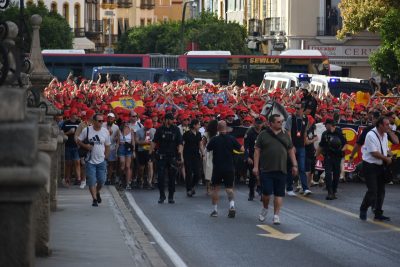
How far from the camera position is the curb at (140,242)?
15.0m

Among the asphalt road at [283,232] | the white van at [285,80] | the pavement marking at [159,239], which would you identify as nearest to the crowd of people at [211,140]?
the asphalt road at [283,232]

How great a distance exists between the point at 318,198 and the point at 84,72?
108ft

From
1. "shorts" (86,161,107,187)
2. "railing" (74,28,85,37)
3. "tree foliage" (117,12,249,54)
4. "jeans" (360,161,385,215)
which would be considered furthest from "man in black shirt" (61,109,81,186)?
"railing" (74,28,85,37)

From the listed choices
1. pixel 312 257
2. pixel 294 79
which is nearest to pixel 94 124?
pixel 312 257

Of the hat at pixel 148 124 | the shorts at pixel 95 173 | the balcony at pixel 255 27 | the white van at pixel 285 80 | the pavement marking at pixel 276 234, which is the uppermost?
the balcony at pixel 255 27

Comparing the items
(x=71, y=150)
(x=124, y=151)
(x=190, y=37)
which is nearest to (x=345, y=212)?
(x=124, y=151)

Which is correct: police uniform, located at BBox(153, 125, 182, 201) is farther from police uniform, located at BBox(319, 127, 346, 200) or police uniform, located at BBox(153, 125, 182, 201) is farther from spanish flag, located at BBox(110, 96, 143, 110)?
spanish flag, located at BBox(110, 96, 143, 110)

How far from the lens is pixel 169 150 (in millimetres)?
24953

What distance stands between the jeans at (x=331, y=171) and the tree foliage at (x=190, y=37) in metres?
54.0

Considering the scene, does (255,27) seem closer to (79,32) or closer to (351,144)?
(79,32)

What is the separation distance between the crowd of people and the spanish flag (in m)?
0.05

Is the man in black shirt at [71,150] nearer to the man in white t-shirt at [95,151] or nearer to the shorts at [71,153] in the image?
the shorts at [71,153]

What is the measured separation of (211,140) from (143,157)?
25.6 ft

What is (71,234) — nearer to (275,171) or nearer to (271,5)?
(275,171)
